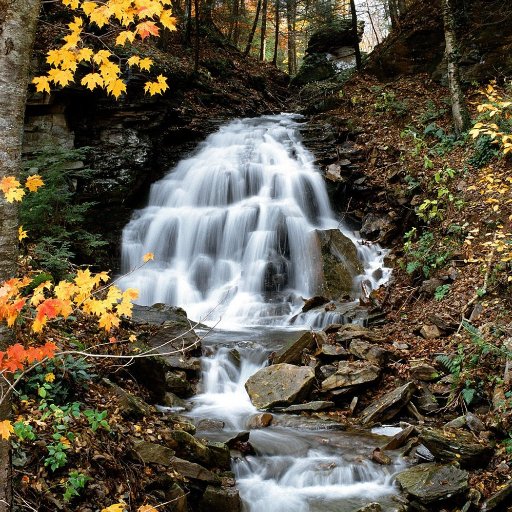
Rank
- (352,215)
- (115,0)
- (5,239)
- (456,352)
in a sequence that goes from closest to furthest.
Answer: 1. (5,239)
2. (115,0)
3. (456,352)
4. (352,215)

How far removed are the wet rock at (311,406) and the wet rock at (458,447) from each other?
60.1 inches

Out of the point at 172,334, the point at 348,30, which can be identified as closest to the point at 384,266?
the point at 172,334

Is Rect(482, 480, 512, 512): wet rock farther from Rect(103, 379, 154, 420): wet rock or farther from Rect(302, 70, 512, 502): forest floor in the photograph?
Rect(103, 379, 154, 420): wet rock

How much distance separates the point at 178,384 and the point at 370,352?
2.88m

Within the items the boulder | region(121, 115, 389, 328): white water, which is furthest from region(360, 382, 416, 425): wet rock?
the boulder

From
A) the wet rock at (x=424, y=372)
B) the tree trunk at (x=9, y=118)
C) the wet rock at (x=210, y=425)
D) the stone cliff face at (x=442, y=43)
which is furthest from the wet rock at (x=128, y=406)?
the stone cliff face at (x=442, y=43)

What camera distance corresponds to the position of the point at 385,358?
22.7 feet

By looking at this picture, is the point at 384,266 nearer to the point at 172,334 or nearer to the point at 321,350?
the point at 321,350

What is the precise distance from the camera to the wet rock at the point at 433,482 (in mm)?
4426

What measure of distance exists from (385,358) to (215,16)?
23142 millimetres

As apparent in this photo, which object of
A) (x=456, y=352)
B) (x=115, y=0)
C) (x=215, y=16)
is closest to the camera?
(x=115, y=0)

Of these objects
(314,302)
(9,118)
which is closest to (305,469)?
(9,118)

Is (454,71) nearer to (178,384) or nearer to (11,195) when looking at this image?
(178,384)

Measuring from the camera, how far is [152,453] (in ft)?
13.5
